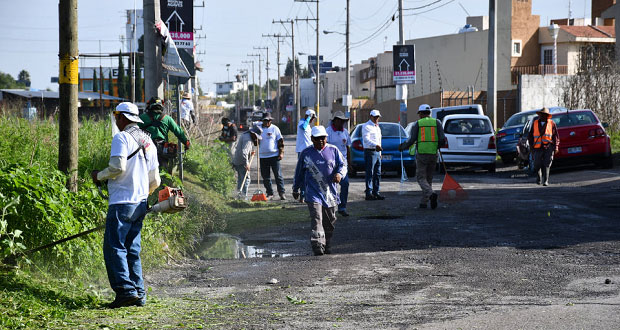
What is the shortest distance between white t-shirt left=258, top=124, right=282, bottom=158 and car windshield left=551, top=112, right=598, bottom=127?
843 centimetres

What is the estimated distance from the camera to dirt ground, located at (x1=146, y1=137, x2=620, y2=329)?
21.6 feet

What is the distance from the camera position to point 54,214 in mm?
7590

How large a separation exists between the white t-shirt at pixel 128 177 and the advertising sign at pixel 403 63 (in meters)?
28.8

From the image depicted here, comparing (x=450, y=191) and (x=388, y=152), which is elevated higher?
(x=388, y=152)

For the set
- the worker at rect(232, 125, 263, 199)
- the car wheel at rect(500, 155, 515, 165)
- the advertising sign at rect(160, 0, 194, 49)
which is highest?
the advertising sign at rect(160, 0, 194, 49)

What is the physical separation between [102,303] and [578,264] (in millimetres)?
4993

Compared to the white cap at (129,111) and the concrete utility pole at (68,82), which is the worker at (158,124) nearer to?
the concrete utility pole at (68,82)

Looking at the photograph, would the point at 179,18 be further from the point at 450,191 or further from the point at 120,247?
the point at 120,247

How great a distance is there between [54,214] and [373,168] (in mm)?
9834

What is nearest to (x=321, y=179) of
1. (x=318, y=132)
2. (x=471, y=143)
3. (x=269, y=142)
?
(x=318, y=132)

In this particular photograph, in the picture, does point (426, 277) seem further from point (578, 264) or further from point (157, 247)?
point (157, 247)

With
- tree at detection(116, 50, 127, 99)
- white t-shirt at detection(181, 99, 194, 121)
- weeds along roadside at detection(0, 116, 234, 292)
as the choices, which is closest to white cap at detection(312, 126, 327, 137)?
weeds along roadside at detection(0, 116, 234, 292)

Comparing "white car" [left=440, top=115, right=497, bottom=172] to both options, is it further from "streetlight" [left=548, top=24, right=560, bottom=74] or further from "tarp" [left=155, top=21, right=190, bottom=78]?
"streetlight" [left=548, top=24, right=560, bottom=74]

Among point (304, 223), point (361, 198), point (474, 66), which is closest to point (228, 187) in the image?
point (361, 198)
